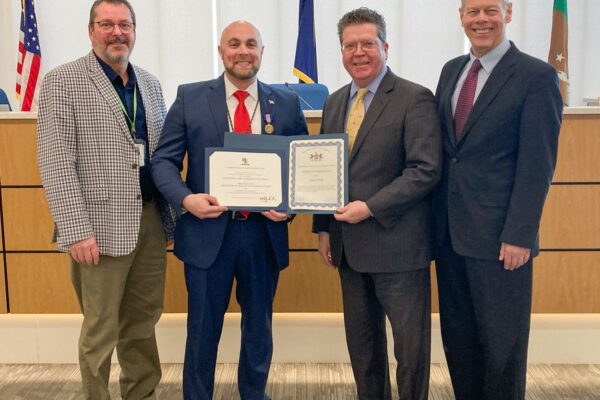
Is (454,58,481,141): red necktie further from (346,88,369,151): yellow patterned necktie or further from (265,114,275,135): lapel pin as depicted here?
(265,114,275,135): lapel pin

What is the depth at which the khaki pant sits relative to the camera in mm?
2004

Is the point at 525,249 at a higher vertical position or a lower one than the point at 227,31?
lower

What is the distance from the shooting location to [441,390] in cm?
251

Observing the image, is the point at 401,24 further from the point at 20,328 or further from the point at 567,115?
the point at 20,328

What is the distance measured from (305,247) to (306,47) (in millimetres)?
2501

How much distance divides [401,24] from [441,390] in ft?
12.0

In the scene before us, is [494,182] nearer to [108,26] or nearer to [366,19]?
[366,19]

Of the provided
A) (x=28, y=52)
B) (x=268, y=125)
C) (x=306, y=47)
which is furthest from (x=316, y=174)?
(x=28, y=52)

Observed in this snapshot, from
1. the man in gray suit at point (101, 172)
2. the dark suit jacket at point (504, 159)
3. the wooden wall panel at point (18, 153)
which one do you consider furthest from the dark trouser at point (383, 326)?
the wooden wall panel at point (18, 153)

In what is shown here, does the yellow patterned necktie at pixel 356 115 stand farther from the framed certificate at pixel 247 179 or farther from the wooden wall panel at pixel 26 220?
the wooden wall panel at pixel 26 220

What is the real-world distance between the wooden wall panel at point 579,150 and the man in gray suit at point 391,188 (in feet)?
3.78

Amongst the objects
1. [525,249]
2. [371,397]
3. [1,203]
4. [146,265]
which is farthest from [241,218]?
[1,203]

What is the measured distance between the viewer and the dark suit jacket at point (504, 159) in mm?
1658

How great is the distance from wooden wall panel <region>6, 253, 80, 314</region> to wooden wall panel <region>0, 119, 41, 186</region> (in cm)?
42
